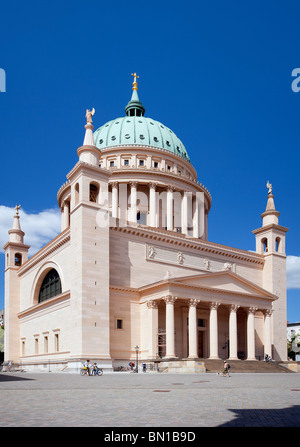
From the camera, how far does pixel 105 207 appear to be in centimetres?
Answer: 4756

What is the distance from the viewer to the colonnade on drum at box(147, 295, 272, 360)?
46116mm

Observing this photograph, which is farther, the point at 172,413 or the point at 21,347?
the point at 21,347

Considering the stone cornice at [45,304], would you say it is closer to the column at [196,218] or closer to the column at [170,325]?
the column at [170,325]

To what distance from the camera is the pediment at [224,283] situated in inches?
1916

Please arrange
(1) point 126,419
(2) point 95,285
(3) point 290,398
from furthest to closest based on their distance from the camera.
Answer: (2) point 95,285, (3) point 290,398, (1) point 126,419

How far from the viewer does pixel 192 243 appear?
56.4 metres

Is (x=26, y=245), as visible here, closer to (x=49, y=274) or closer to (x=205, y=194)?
(x=49, y=274)

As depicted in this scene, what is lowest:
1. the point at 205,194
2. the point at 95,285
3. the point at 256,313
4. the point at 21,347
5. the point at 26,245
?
the point at 21,347

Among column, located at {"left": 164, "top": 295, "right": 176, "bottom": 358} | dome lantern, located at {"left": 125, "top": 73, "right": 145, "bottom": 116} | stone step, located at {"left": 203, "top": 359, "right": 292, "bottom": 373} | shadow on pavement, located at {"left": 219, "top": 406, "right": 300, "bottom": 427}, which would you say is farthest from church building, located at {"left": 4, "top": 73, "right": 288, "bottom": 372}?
shadow on pavement, located at {"left": 219, "top": 406, "right": 300, "bottom": 427}

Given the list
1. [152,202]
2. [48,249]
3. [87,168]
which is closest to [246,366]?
[87,168]

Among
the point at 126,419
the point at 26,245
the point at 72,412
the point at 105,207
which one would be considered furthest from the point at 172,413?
the point at 26,245

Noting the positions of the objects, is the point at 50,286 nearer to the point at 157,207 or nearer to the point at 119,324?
the point at 119,324
